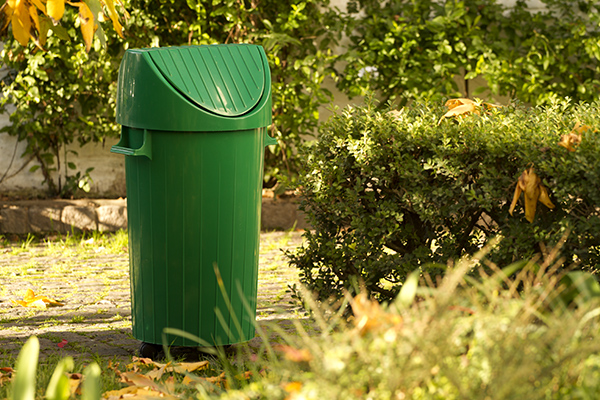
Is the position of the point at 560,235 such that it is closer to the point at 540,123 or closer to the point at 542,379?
the point at 540,123

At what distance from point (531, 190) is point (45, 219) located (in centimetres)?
472

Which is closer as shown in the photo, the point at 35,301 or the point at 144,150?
the point at 144,150

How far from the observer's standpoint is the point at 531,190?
2.59 meters

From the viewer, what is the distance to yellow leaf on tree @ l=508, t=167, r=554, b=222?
2.58 meters

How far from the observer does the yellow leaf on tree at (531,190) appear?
2.58 meters

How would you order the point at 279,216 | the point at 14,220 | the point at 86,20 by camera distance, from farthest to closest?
the point at 279,216 → the point at 14,220 → the point at 86,20

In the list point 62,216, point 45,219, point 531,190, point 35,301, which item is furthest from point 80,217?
point 531,190


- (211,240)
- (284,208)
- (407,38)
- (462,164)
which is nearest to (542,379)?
(462,164)

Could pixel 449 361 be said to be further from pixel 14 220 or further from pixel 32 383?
pixel 14 220

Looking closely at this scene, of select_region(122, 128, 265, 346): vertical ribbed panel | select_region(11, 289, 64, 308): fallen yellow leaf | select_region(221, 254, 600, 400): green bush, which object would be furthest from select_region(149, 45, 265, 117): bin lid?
select_region(11, 289, 64, 308): fallen yellow leaf

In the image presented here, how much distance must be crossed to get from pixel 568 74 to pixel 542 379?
567 centimetres

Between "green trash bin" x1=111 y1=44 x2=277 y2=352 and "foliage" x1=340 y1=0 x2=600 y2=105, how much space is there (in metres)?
3.57

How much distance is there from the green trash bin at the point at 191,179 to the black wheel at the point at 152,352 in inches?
3.9

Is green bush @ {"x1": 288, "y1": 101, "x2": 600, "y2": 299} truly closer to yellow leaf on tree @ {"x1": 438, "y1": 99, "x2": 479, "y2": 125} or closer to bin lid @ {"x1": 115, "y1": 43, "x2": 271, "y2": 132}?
yellow leaf on tree @ {"x1": 438, "y1": 99, "x2": 479, "y2": 125}
